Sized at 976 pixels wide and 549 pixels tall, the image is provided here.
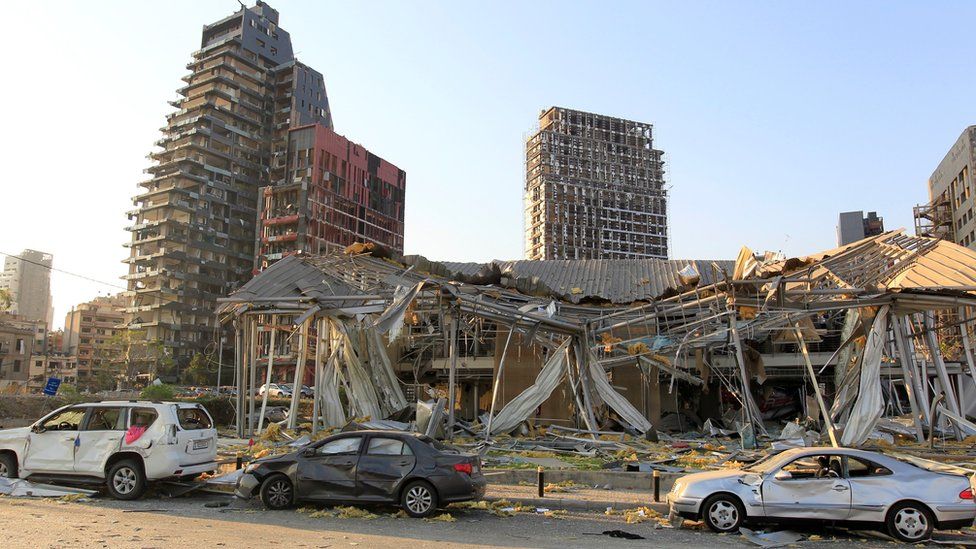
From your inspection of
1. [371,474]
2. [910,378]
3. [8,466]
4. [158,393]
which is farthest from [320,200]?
[371,474]

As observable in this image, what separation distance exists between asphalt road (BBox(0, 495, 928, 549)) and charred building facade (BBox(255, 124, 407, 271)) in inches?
2962

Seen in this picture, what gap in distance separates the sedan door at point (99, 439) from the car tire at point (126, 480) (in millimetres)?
256

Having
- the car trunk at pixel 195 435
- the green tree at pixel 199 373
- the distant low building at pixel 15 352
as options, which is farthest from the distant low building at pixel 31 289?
the car trunk at pixel 195 435

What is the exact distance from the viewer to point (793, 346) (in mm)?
41312

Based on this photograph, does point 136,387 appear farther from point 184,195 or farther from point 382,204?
point 382,204

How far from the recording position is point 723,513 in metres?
10.5

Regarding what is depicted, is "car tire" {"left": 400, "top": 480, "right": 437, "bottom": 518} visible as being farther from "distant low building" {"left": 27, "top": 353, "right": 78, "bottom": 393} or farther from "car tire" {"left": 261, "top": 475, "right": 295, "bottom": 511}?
"distant low building" {"left": 27, "top": 353, "right": 78, "bottom": 393}

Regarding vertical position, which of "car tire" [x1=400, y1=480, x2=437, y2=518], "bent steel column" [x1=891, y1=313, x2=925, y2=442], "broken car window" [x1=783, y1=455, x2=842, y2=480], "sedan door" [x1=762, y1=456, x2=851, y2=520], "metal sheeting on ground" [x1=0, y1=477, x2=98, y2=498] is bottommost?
"metal sheeting on ground" [x1=0, y1=477, x2=98, y2=498]

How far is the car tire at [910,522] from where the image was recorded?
9.78 m

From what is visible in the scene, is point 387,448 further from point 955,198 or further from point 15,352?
point 15,352

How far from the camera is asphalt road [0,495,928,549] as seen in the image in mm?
9117

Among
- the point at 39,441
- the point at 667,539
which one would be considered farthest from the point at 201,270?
the point at 667,539

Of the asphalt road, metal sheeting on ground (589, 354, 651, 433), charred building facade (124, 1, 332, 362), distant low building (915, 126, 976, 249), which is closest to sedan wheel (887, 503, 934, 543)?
the asphalt road

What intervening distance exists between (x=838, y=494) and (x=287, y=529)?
7.65 m
